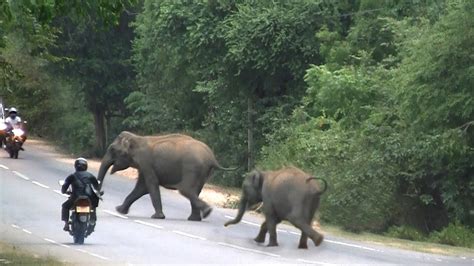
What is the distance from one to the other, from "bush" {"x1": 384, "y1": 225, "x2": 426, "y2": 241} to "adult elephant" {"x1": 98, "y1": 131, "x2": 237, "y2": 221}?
3.83 metres

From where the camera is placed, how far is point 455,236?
26.9 meters

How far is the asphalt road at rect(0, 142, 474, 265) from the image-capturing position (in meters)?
20.4

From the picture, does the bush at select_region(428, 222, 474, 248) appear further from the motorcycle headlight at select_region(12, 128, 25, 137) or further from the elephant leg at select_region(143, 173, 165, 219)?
the motorcycle headlight at select_region(12, 128, 25, 137)

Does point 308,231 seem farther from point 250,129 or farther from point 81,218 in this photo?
point 250,129

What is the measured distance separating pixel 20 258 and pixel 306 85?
20347 millimetres

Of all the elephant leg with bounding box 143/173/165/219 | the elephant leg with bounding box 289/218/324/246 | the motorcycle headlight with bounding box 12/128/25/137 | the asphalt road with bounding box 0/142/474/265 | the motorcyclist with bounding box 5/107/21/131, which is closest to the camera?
the asphalt road with bounding box 0/142/474/265

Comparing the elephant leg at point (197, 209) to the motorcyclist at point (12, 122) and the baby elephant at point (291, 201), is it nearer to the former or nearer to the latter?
the baby elephant at point (291, 201)

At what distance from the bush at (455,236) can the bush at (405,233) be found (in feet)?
0.88

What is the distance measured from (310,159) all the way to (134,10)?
2330 cm

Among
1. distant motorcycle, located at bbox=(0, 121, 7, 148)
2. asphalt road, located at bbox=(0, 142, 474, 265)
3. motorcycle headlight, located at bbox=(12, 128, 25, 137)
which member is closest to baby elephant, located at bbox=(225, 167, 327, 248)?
asphalt road, located at bbox=(0, 142, 474, 265)

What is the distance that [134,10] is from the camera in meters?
53.7

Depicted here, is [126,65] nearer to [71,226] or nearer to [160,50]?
[160,50]

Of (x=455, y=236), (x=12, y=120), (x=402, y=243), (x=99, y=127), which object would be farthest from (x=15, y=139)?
(x=402, y=243)

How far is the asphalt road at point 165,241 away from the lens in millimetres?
20359
